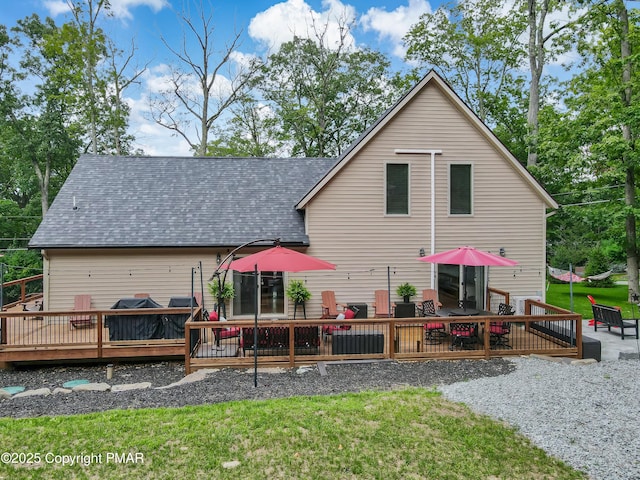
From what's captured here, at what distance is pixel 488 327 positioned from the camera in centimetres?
879

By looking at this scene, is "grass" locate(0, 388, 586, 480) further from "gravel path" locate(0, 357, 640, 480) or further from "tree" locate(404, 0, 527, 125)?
"tree" locate(404, 0, 527, 125)

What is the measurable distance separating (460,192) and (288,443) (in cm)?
1065

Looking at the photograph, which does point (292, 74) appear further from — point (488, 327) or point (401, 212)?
point (488, 327)

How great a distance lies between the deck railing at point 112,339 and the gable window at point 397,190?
23.2 feet

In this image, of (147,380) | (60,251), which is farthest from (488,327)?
(60,251)

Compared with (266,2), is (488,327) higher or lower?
lower

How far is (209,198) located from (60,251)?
4994 millimetres

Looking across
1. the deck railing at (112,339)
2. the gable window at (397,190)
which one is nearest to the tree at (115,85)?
the deck railing at (112,339)

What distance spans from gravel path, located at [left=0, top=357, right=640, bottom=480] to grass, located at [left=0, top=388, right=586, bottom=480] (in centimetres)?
50

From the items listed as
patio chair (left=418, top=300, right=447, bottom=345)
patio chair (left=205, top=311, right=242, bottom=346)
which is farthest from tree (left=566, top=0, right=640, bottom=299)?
patio chair (left=205, top=311, right=242, bottom=346)

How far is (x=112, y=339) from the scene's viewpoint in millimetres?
9469

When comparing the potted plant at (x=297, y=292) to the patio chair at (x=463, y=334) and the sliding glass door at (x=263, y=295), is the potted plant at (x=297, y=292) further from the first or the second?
the patio chair at (x=463, y=334)

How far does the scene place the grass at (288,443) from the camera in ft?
14.4

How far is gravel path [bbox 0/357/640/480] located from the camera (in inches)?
199
